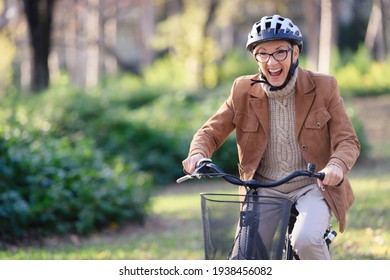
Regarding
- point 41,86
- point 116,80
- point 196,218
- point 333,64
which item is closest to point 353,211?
point 196,218

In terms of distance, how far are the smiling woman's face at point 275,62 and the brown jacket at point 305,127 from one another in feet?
0.45

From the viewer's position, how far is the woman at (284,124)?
488 centimetres

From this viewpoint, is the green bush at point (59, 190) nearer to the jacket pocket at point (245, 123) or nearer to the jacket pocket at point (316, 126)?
the jacket pocket at point (245, 123)

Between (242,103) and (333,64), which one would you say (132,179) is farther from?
(333,64)

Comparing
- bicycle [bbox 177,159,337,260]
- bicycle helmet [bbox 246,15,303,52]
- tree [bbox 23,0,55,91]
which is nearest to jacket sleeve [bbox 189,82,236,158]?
bicycle helmet [bbox 246,15,303,52]

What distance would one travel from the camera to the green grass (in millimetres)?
8727

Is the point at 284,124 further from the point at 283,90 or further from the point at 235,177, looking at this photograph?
the point at 235,177

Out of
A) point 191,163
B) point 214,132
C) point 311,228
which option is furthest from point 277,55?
point 311,228

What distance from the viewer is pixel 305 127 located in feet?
16.3

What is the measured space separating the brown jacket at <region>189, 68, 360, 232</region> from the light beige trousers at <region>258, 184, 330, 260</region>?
99 millimetres

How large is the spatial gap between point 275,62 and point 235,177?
2.43ft

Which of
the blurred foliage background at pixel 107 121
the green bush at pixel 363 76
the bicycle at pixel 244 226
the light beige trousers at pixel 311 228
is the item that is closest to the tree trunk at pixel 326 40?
the blurred foliage background at pixel 107 121

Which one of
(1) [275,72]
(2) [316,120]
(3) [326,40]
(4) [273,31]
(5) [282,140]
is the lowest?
(3) [326,40]

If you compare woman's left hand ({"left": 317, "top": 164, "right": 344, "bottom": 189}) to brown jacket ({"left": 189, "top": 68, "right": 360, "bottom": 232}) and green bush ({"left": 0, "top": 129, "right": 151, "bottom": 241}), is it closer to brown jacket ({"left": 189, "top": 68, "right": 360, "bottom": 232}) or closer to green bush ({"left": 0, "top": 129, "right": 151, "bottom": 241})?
brown jacket ({"left": 189, "top": 68, "right": 360, "bottom": 232})
